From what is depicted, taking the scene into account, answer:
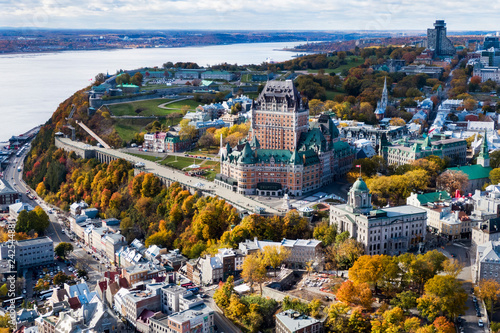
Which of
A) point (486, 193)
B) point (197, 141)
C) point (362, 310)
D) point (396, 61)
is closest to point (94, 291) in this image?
point (362, 310)

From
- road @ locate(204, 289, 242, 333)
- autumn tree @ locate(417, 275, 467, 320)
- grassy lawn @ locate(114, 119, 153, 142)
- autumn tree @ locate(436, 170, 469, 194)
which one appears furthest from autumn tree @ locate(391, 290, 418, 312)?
grassy lawn @ locate(114, 119, 153, 142)

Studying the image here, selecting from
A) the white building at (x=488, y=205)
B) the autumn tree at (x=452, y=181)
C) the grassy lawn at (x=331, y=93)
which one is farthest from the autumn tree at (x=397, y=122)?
the white building at (x=488, y=205)

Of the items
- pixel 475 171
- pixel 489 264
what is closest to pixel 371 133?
pixel 475 171

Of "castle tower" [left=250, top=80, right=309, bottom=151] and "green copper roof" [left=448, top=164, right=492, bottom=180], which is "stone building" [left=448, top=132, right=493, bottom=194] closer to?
"green copper roof" [left=448, top=164, right=492, bottom=180]

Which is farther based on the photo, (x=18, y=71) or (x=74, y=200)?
(x=18, y=71)

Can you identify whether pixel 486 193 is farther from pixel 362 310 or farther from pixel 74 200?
pixel 74 200

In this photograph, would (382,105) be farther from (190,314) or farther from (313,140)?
(190,314)
